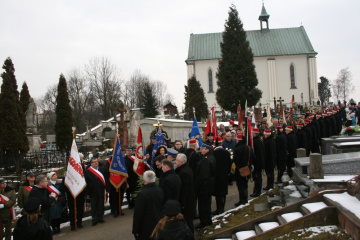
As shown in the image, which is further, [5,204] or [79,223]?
[79,223]

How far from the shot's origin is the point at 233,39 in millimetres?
42875

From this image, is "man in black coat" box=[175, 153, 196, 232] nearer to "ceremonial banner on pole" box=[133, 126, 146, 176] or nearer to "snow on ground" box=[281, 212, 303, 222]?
"snow on ground" box=[281, 212, 303, 222]

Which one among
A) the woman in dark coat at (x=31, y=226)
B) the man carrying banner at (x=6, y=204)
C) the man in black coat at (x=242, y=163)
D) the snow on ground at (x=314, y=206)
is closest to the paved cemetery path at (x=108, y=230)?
the man in black coat at (x=242, y=163)

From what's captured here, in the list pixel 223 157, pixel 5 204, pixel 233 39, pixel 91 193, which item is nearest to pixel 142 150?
pixel 91 193

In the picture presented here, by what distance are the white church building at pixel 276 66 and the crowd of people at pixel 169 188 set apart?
4440cm

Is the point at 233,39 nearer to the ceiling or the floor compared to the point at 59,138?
nearer to the ceiling

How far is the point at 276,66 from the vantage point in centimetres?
5831

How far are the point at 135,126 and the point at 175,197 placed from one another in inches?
663

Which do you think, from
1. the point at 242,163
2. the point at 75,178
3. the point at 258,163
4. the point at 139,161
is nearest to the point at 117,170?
the point at 139,161

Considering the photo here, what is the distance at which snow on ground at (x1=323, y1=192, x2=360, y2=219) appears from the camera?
580cm

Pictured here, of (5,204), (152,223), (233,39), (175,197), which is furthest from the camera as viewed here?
(233,39)

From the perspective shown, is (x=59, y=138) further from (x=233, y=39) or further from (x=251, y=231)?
(x=233, y=39)

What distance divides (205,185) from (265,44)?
5483 centimetres

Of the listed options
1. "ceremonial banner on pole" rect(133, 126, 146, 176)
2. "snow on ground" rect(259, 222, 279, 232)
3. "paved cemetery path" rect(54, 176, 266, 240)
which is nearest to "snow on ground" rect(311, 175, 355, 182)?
"snow on ground" rect(259, 222, 279, 232)
